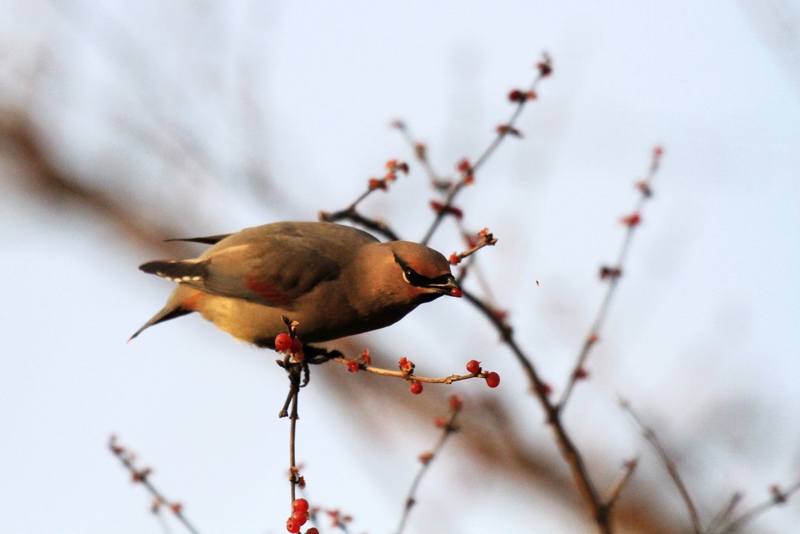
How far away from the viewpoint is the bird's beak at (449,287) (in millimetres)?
→ 2643

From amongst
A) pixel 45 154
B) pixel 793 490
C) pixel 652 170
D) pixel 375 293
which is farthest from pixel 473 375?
pixel 45 154

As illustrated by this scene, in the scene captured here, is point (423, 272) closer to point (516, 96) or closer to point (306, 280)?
point (306, 280)

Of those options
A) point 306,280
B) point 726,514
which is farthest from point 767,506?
point 306,280

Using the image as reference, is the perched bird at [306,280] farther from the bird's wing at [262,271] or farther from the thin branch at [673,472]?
the thin branch at [673,472]

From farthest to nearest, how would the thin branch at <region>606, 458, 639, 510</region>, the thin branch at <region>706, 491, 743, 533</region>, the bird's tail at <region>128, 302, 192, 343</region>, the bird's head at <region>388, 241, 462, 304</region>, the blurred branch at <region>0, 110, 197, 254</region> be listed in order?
the blurred branch at <region>0, 110, 197, 254</region> → the bird's tail at <region>128, 302, 192, 343</region> → the thin branch at <region>606, 458, 639, 510</region> → the thin branch at <region>706, 491, 743, 533</region> → the bird's head at <region>388, 241, 462, 304</region>

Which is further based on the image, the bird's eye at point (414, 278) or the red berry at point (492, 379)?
the bird's eye at point (414, 278)

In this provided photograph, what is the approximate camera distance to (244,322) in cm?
369

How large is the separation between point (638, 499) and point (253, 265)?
534cm

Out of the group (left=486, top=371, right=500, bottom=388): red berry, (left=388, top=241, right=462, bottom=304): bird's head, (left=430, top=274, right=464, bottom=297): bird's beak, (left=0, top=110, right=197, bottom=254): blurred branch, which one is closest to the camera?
(left=486, top=371, right=500, bottom=388): red berry

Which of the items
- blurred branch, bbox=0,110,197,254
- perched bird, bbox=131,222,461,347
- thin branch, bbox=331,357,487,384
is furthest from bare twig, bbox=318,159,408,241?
blurred branch, bbox=0,110,197,254

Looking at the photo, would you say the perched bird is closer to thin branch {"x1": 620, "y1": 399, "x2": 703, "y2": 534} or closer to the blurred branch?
thin branch {"x1": 620, "y1": 399, "x2": 703, "y2": 534}

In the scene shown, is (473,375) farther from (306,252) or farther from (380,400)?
(380,400)

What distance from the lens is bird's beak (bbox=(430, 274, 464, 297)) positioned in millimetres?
2643

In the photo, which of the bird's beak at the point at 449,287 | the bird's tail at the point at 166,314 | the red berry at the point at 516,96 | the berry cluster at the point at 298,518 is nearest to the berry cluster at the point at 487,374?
the bird's beak at the point at 449,287
